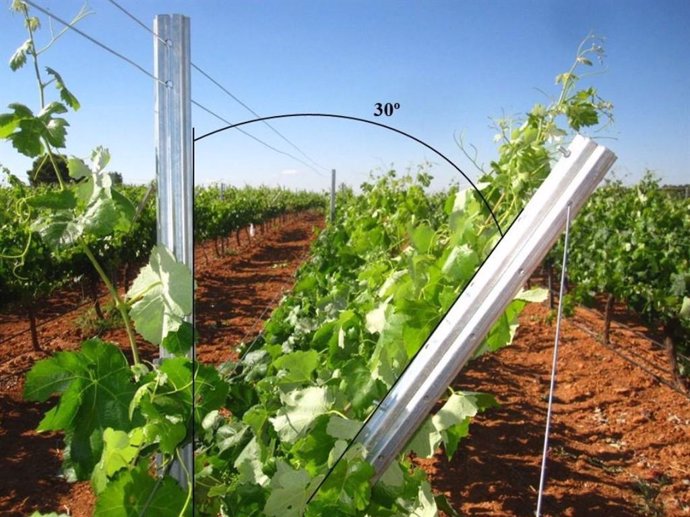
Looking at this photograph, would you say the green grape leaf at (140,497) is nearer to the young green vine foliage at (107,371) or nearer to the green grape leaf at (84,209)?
the young green vine foliage at (107,371)

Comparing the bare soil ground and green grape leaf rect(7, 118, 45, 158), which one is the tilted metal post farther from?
the bare soil ground

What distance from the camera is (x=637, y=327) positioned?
7.66m

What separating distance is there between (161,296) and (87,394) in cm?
25

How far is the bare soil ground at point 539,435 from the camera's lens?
3416 mm

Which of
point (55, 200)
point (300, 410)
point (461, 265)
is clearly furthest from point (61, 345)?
point (461, 265)

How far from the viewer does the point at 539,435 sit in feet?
14.0

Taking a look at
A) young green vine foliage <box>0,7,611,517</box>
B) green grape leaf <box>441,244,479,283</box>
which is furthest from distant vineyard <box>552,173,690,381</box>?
green grape leaf <box>441,244,479,283</box>

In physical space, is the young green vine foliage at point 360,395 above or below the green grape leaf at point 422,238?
below

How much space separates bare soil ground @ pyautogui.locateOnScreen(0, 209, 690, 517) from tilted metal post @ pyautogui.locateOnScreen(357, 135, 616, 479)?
8.27 feet

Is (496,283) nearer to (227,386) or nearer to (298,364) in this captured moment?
(227,386)

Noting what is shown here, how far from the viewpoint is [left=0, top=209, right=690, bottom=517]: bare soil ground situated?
342 centimetres

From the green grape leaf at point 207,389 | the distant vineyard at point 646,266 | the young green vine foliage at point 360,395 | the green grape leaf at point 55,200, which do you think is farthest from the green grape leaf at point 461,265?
the distant vineyard at point 646,266

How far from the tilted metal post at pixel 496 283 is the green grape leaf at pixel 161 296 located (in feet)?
1.48

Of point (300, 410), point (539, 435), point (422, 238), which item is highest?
point (422, 238)
